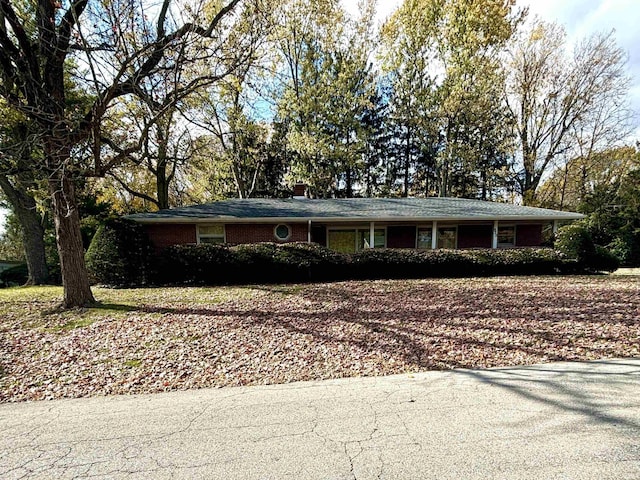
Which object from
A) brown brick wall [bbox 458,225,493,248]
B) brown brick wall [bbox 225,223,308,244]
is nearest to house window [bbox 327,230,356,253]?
brown brick wall [bbox 225,223,308,244]

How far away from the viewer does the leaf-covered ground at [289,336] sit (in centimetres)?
407

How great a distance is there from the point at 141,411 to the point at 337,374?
2137mm

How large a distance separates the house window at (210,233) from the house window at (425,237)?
9.26 meters

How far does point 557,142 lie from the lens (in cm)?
2123

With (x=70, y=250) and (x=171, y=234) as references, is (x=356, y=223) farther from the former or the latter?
(x=70, y=250)

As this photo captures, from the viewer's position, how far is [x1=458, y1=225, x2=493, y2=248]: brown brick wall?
51.1 feet

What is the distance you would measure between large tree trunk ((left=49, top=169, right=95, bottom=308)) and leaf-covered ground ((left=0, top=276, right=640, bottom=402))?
1.63 feet

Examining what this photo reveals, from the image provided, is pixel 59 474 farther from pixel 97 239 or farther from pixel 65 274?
pixel 97 239

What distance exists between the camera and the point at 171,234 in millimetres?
13633

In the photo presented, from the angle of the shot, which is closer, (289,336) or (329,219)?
(289,336)

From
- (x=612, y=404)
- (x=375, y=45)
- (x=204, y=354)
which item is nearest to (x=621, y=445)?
(x=612, y=404)

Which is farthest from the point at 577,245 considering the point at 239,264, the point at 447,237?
the point at 239,264

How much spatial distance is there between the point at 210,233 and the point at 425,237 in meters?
10.1

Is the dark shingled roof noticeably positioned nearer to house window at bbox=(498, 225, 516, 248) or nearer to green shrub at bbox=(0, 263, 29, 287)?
house window at bbox=(498, 225, 516, 248)
